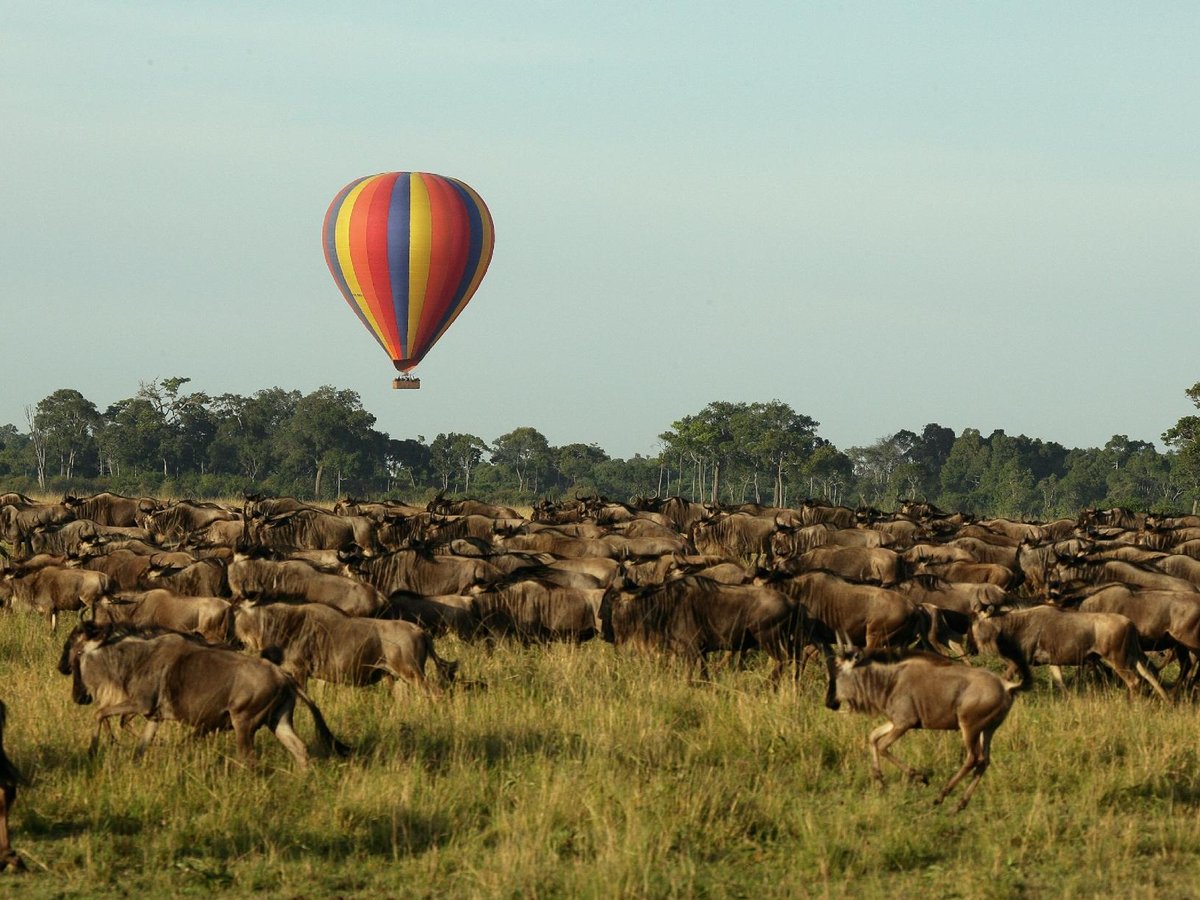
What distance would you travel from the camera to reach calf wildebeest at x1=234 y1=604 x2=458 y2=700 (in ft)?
34.5

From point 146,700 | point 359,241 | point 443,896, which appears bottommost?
point 443,896

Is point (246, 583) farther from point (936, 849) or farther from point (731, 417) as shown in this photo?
point (731, 417)

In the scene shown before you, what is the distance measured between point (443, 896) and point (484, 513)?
20.2 metres

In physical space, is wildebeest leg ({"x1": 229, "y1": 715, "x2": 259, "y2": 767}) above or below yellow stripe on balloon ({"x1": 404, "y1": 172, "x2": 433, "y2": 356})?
below

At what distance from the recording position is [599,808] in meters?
8.59

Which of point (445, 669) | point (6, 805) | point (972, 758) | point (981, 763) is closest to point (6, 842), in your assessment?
point (6, 805)

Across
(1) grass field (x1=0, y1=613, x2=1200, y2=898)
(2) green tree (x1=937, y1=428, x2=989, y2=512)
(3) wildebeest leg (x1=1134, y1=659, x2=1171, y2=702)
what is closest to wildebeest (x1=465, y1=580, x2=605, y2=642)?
(1) grass field (x1=0, y1=613, x2=1200, y2=898)

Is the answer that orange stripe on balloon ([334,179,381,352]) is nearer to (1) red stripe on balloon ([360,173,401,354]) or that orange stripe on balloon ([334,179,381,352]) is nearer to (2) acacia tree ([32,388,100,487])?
(1) red stripe on balloon ([360,173,401,354])

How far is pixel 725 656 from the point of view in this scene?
1384 cm

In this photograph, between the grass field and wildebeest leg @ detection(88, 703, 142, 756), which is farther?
wildebeest leg @ detection(88, 703, 142, 756)

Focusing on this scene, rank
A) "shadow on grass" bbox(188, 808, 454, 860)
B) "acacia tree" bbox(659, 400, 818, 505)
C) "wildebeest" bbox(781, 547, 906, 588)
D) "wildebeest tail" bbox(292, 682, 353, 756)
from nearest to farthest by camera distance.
Answer: "shadow on grass" bbox(188, 808, 454, 860), "wildebeest tail" bbox(292, 682, 353, 756), "wildebeest" bbox(781, 547, 906, 588), "acacia tree" bbox(659, 400, 818, 505)

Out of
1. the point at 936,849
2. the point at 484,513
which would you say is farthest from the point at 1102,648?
the point at 484,513

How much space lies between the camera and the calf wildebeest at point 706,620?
12.8 m

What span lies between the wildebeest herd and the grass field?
1.15 feet
